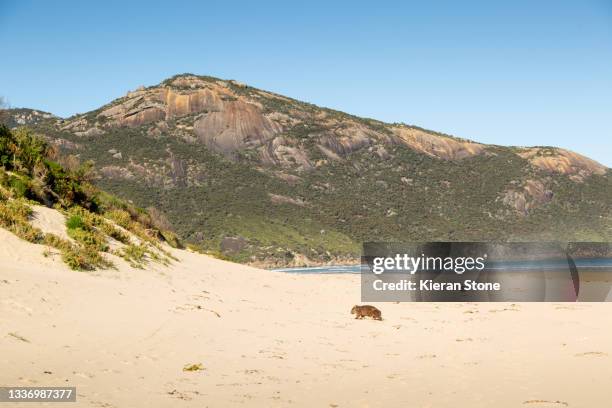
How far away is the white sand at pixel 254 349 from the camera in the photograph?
6.68 m

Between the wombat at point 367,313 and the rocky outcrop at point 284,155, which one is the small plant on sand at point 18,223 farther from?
the rocky outcrop at point 284,155

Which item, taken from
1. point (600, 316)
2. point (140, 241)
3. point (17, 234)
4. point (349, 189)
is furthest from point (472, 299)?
point (349, 189)

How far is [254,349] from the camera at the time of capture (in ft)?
30.9

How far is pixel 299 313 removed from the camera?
1439 centimetres

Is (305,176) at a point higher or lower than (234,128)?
lower

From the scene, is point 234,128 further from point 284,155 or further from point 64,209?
point 64,209

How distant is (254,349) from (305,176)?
108 metres

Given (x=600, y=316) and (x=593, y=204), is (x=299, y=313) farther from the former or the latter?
(x=593, y=204)

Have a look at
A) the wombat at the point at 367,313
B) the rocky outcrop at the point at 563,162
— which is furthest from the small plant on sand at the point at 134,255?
the rocky outcrop at the point at 563,162

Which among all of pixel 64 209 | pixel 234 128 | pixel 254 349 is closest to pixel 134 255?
pixel 64 209

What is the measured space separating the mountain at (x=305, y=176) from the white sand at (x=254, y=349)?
205ft

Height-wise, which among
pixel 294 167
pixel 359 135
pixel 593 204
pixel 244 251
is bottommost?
pixel 244 251

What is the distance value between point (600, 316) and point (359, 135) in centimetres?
12389

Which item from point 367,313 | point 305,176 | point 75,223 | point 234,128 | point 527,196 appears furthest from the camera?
point 234,128
